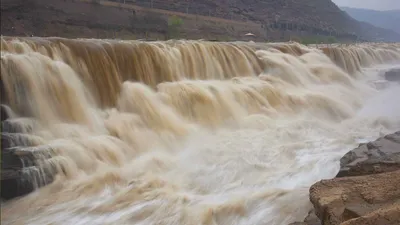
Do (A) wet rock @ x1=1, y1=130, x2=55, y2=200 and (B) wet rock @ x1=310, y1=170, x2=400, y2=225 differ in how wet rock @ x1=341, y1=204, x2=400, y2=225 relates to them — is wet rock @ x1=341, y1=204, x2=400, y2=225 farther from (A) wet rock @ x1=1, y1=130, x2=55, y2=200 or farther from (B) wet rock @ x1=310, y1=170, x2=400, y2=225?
(A) wet rock @ x1=1, y1=130, x2=55, y2=200

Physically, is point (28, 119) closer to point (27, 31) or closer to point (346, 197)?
point (346, 197)

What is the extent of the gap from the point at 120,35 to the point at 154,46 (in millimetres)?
16186

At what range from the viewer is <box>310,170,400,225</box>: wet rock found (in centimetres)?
338

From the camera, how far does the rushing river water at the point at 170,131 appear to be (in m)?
5.17

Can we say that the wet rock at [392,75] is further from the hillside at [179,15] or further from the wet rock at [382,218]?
the wet rock at [382,218]

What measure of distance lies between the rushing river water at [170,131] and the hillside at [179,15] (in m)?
1.64

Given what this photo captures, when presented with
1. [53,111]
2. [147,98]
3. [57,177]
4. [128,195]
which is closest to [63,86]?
[53,111]

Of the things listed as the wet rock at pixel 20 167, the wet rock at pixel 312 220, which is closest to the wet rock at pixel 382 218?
the wet rock at pixel 312 220

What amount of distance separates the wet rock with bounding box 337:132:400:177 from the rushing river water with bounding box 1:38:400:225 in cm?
70

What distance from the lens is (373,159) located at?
16.6 ft

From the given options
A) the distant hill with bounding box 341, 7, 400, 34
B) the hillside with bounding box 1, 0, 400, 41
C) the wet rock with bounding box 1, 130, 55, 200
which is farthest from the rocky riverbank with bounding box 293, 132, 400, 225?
the distant hill with bounding box 341, 7, 400, 34

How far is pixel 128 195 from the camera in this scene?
5508 millimetres

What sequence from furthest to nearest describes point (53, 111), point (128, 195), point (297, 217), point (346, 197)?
point (53, 111)
point (128, 195)
point (297, 217)
point (346, 197)

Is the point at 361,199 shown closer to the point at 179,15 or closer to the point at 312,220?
the point at 312,220
